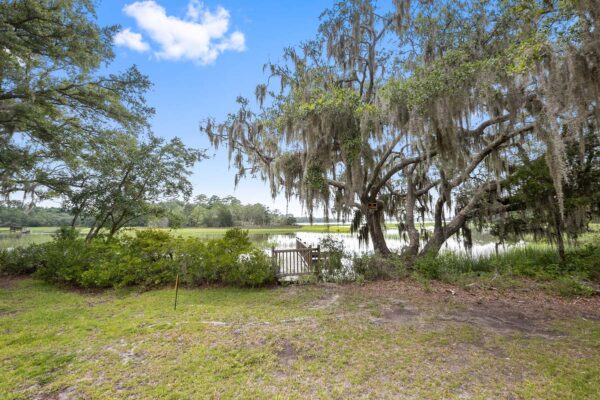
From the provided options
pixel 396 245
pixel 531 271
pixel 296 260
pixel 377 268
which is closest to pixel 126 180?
pixel 296 260

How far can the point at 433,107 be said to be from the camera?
483 centimetres

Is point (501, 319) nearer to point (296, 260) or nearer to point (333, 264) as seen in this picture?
point (333, 264)

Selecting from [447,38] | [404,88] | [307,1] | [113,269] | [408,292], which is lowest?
[408,292]

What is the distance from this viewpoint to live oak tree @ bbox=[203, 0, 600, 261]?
3.56 m

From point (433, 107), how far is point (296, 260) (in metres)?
4.41

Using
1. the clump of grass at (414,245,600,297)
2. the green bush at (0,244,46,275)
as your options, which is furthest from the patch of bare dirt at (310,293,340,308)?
the green bush at (0,244,46,275)

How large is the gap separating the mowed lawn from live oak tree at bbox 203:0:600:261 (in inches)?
89.9

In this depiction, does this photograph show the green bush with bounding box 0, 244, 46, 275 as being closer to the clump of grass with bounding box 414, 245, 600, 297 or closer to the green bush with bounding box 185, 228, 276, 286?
the green bush with bounding box 185, 228, 276, 286

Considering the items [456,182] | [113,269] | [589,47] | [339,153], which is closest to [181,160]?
[113,269]

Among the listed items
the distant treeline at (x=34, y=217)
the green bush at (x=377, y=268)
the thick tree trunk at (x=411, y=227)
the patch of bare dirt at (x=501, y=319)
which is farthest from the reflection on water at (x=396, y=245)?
the distant treeline at (x=34, y=217)

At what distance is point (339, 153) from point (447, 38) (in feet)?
10.7

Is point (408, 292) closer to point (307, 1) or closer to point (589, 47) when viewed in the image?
point (589, 47)

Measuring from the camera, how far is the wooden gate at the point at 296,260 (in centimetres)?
606

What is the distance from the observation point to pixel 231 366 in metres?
2.47
